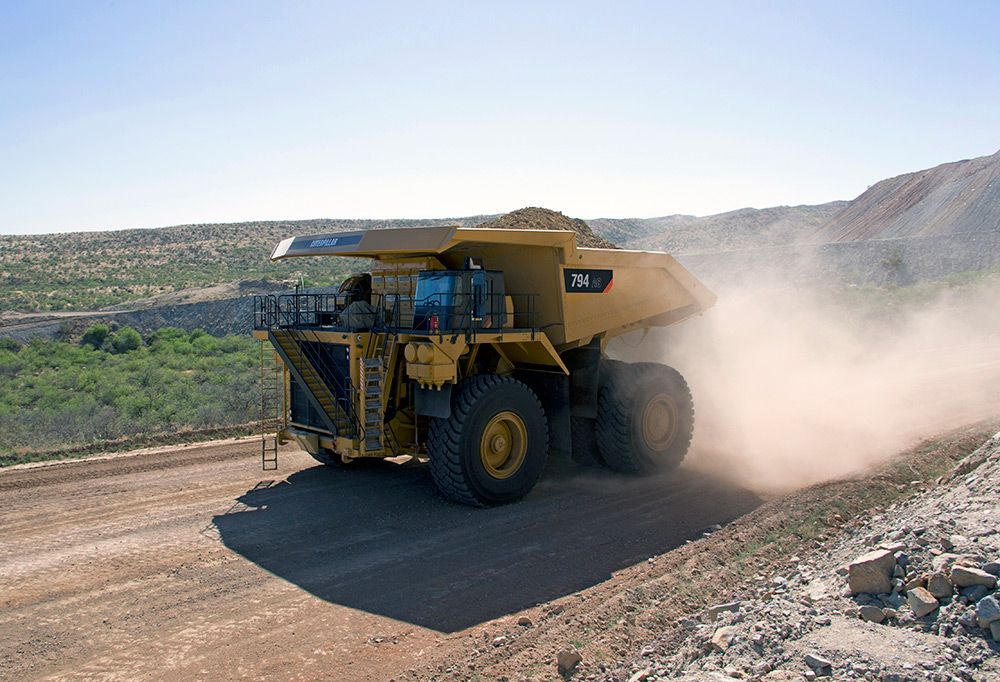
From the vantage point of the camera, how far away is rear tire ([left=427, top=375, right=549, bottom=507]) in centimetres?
898

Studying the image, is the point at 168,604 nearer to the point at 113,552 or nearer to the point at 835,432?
the point at 113,552

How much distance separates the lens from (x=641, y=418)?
35.0 ft

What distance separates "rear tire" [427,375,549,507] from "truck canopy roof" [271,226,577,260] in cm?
159

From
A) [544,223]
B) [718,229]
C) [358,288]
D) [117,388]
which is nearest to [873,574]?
[358,288]

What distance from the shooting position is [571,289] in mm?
9930

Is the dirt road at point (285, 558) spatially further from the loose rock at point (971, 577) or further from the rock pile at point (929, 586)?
the loose rock at point (971, 577)

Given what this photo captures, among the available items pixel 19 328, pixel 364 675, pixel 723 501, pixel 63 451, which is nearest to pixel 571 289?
pixel 723 501

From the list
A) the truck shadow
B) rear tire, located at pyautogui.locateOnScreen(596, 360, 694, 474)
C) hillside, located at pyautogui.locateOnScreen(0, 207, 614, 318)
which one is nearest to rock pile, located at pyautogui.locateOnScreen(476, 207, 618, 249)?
rear tire, located at pyautogui.locateOnScreen(596, 360, 694, 474)

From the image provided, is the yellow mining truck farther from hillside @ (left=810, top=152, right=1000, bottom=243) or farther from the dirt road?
hillside @ (left=810, top=152, right=1000, bottom=243)

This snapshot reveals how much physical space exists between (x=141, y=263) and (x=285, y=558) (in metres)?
59.1

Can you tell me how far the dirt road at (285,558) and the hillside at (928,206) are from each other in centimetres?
5468

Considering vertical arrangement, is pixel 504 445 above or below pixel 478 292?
below

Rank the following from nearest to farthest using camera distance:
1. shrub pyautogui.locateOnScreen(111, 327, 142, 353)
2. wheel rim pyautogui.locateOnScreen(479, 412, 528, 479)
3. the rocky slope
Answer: the rocky slope → wheel rim pyautogui.locateOnScreen(479, 412, 528, 479) → shrub pyautogui.locateOnScreen(111, 327, 142, 353)

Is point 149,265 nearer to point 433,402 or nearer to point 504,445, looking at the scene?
point 433,402
